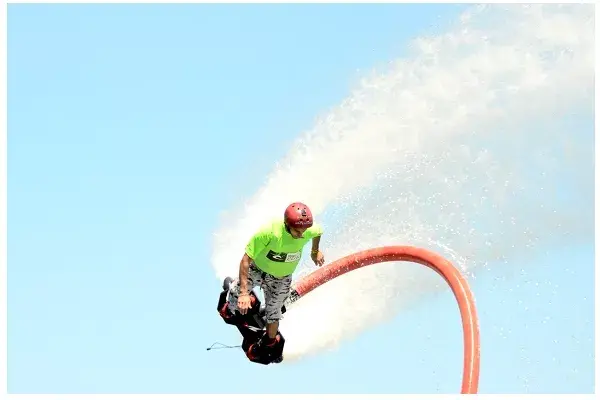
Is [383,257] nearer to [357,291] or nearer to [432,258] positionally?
[432,258]

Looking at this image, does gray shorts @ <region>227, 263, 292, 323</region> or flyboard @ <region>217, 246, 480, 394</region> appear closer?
flyboard @ <region>217, 246, 480, 394</region>

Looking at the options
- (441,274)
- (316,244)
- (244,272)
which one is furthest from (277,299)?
(441,274)

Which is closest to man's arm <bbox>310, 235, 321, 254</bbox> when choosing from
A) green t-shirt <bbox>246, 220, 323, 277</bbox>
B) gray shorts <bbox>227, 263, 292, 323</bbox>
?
green t-shirt <bbox>246, 220, 323, 277</bbox>

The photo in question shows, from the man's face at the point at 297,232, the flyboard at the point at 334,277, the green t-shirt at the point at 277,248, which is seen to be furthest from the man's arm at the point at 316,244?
the flyboard at the point at 334,277

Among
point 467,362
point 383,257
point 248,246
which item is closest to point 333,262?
point 383,257

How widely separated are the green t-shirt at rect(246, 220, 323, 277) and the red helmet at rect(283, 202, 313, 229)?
46 cm

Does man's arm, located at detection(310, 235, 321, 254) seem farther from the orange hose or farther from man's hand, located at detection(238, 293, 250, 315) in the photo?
man's hand, located at detection(238, 293, 250, 315)

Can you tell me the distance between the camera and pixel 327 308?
102 ft

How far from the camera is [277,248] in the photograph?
2559cm

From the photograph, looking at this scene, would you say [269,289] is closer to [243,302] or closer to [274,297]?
[274,297]

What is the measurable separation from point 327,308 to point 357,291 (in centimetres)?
94

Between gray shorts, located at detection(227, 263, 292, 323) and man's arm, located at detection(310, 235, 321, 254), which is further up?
→ man's arm, located at detection(310, 235, 321, 254)

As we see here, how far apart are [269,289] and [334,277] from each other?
2.38 meters

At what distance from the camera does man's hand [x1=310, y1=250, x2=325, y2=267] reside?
26.8m
